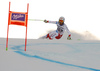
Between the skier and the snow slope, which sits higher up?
the skier

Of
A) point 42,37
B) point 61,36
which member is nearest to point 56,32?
point 61,36

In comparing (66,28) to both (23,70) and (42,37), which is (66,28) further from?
(23,70)

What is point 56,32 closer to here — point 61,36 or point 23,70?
point 61,36

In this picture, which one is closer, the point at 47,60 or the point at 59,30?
the point at 47,60

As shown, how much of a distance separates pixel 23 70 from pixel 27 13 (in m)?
2.72

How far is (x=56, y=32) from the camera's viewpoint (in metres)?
11.2

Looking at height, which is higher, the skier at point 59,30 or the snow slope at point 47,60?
the skier at point 59,30

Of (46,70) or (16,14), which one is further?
(16,14)

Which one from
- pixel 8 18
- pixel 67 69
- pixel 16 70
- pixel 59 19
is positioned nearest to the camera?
pixel 16 70

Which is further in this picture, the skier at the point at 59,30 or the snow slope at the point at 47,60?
the skier at the point at 59,30

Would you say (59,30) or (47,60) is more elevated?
(59,30)

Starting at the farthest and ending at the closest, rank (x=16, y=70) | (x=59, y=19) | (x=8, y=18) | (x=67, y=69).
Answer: (x=59, y=19), (x=8, y=18), (x=67, y=69), (x=16, y=70)

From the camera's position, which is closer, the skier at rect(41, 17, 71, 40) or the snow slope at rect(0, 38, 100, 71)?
the snow slope at rect(0, 38, 100, 71)

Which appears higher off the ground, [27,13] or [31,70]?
[27,13]
